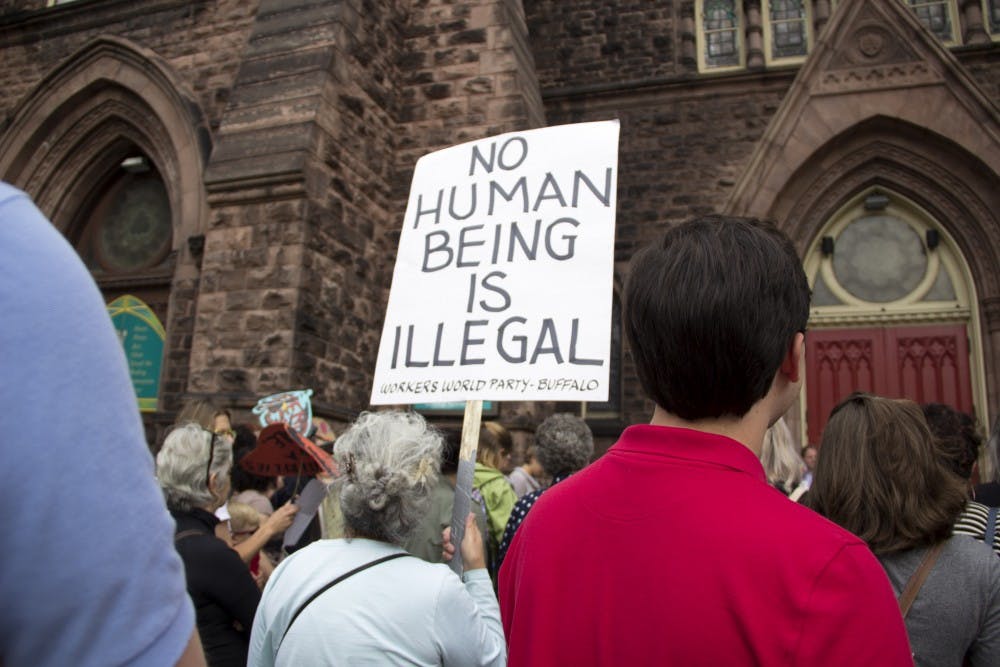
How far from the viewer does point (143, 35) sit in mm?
9875

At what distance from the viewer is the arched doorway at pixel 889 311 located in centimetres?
941

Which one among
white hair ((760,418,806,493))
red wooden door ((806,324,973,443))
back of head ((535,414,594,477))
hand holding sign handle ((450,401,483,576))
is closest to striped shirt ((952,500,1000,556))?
white hair ((760,418,806,493))

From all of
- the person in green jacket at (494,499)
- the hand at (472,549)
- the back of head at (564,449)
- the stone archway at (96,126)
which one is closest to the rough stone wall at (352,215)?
the stone archway at (96,126)

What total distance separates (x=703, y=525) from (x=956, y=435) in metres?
2.12

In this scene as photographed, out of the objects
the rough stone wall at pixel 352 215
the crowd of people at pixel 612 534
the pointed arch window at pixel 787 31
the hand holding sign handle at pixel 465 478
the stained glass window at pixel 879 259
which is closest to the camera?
the crowd of people at pixel 612 534

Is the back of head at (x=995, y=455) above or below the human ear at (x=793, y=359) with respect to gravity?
above

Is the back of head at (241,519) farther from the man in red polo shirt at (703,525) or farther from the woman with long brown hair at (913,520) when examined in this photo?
the man in red polo shirt at (703,525)

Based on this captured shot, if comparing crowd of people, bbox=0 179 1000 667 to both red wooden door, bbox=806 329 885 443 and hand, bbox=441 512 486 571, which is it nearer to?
hand, bbox=441 512 486 571

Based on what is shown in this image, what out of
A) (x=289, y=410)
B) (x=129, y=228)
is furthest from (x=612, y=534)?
(x=129, y=228)

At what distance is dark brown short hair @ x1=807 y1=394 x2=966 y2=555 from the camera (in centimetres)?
191

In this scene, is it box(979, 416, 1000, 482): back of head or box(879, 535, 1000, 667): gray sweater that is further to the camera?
box(979, 416, 1000, 482): back of head

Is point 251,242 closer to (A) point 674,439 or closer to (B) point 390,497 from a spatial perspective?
(B) point 390,497

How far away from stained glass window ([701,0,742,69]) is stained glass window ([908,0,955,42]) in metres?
2.20

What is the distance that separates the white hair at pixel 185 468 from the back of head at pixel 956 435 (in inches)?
98.8
